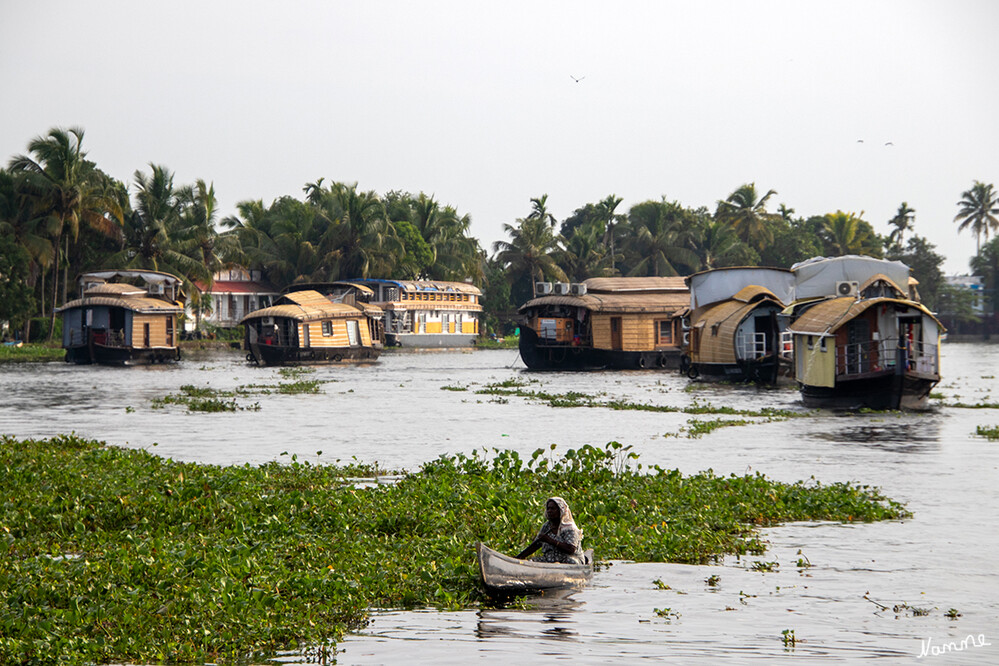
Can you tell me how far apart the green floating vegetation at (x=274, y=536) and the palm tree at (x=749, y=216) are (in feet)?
267

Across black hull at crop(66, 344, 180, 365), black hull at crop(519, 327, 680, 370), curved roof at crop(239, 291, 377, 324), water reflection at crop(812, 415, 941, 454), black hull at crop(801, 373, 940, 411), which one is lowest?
water reflection at crop(812, 415, 941, 454)

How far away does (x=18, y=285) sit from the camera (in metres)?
58.0

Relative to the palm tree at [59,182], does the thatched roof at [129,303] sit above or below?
below

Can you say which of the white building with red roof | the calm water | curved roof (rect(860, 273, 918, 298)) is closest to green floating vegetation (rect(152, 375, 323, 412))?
the calm water

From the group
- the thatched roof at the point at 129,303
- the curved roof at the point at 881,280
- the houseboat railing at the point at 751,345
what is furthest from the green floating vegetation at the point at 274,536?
the thatched roof at the point at 129,303

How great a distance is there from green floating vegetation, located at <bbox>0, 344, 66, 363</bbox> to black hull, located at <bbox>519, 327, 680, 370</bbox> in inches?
1070

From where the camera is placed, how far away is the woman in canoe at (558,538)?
410 inches

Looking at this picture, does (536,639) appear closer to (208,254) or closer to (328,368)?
(328,368)

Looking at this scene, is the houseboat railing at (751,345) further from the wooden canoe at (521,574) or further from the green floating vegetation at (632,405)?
the wooden canoe at (521,574)

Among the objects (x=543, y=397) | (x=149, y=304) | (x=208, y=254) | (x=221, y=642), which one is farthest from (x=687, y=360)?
(x=221, y=642)

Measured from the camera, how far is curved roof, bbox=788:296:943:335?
98.1 ft

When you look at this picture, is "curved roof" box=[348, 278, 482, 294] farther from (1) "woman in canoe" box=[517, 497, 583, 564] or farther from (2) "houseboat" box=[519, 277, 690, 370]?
(1) "woman in canoe" box=[517, 497, 583, 564]

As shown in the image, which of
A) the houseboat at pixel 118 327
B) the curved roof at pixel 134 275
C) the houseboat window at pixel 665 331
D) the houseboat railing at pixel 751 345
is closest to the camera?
the houseboat railing at pixel 751 345

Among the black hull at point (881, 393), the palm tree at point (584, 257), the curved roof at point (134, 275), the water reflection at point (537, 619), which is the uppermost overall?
the palm tree at point (584, 257)
